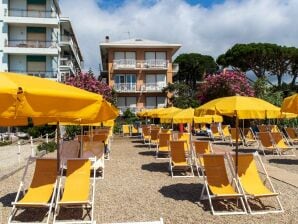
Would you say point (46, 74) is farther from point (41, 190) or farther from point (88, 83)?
point (41, 190)

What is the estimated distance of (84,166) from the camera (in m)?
8.37

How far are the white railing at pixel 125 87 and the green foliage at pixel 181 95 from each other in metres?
3.69

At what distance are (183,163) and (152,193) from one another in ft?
9.77

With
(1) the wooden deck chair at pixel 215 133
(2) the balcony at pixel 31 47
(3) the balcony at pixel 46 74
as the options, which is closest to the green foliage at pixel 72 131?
(1) the wooden deck chair at pixel 215 133

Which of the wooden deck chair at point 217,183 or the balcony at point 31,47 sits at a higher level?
the balcony at point 31,47

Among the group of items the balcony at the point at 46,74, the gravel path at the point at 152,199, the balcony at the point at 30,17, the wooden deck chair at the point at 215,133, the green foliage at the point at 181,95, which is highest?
the balcony at the point at 30,17

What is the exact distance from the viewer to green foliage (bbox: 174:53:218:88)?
68125 mm

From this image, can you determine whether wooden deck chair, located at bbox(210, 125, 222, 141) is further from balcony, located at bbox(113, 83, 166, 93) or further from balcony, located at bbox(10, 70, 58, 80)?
balcony, located at bbox(113, 83, 166, 93)

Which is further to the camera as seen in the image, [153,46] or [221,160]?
[153,46]

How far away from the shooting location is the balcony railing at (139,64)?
54.9 m

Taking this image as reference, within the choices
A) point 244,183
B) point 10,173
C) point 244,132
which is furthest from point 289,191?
point 244,132

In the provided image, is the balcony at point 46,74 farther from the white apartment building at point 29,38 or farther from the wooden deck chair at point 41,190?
the wooden deck chair at point 41,190

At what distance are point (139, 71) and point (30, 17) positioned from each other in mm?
15067

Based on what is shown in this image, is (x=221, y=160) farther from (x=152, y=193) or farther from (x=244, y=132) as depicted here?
(x=244, y=132)
